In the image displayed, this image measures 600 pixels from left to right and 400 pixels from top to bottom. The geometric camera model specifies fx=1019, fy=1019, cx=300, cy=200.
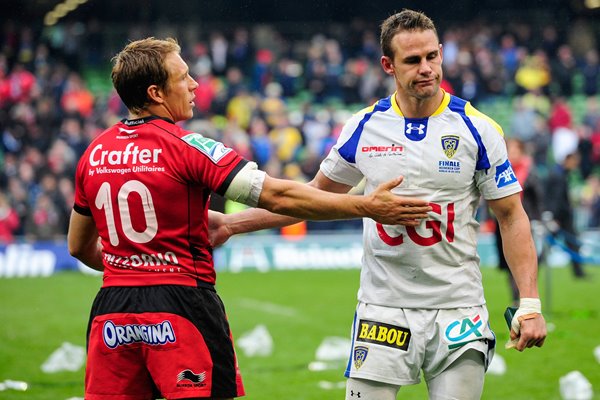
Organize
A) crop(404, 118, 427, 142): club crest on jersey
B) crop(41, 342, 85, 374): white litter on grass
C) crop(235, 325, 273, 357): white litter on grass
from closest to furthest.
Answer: crop(404, 118, 427, 142): club crest on jersey, crop(41, 342, 85, 374): white litter on grass, crop(235, 325, 273, 357): white litter on grass

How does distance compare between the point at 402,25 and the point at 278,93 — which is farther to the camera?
the point at 278,93

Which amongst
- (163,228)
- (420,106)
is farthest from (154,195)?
(420,106)

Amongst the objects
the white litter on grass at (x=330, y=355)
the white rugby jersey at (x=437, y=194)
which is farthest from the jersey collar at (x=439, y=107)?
the white litter on grass at (x=330, y=355)

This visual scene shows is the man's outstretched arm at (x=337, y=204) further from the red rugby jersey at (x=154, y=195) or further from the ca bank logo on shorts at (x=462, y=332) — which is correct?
the ca bank logo on shorts at (x=462, y=332)

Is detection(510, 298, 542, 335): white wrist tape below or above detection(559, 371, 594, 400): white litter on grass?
above

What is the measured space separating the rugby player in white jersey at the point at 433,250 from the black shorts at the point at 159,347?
73cm

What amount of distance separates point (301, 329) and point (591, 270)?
10.3 metres

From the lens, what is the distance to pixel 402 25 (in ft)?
17.3

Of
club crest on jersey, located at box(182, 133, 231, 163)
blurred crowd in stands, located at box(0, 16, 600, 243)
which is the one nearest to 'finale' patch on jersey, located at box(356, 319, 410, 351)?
club crest on jersey, located at box(182, 133, 231, 163)

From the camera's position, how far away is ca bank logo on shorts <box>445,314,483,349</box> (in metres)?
5.04

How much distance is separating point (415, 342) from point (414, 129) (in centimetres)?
109

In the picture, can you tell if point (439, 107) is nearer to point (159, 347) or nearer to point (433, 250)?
point (433, 250)

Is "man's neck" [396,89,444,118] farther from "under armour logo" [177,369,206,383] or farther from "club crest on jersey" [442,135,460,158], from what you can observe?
"under armour logo" [177,369,206,383]

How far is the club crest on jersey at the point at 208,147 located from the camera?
15.0 ft
